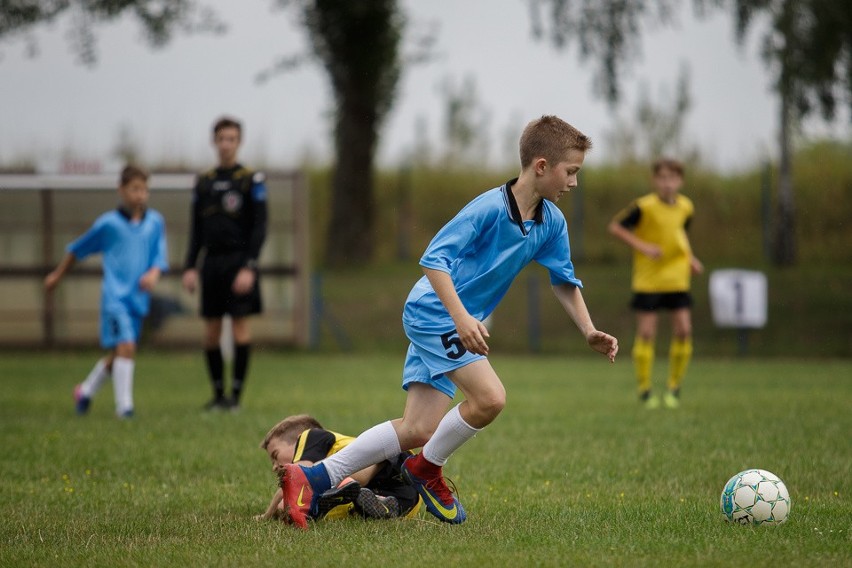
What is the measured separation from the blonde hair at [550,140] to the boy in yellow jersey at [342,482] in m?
1.50

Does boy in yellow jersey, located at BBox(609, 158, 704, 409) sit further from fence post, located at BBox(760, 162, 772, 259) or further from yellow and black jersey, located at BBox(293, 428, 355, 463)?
fence post, located at BBox(760, 162, 772, 259)

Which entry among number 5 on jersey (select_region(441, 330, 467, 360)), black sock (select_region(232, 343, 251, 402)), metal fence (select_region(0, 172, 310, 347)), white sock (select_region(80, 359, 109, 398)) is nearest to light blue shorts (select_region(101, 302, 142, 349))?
white sock (select_region(80, 359, 109, 398))

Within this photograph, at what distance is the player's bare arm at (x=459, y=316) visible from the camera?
447 centimetres

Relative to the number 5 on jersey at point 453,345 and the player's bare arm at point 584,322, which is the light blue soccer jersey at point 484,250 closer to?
the number 5 on jersey at point 453,345

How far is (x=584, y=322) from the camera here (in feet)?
16.8

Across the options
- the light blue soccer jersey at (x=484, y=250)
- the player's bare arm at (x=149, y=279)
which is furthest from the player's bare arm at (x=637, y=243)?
the light blue soccer jersey at (x=484, y=250)

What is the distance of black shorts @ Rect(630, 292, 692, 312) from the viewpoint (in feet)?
35.6

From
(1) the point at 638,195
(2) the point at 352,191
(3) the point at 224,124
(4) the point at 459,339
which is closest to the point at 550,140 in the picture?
(4) the point at 459,339

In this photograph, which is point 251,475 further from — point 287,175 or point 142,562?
point 287,175

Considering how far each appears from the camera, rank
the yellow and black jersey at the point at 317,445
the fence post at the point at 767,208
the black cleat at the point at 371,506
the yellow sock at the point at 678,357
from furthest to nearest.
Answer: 1. the fence post at the point at 767,208
2. the yellow sock at the point at 678,357
3. the yellow and black jersey at the point at 317,445
4. the black cleat at the point at 371,506

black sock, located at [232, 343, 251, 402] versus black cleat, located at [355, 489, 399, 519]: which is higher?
black cleat, located at [355, 489, 399, 519]

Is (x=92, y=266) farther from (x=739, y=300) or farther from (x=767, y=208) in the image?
(x=767, y=208)

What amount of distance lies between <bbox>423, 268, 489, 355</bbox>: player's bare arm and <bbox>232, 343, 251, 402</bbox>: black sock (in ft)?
18.4

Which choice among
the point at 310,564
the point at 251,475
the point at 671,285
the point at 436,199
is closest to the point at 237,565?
the point at 310,564
